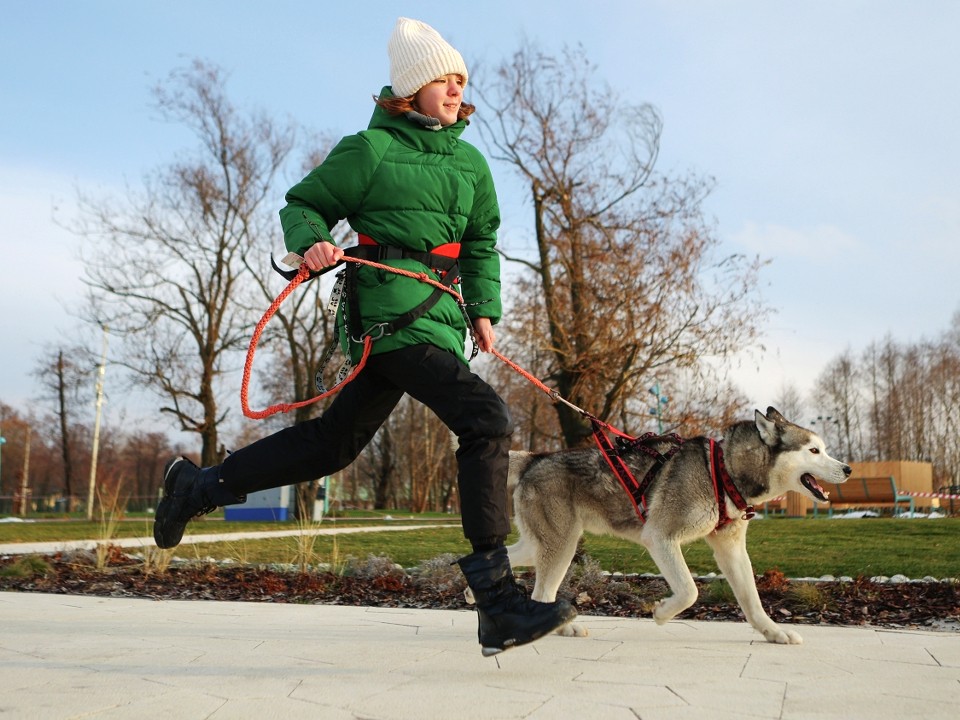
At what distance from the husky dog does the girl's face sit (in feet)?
7.59

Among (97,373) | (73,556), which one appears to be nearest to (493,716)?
(73,556)

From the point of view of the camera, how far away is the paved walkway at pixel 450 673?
2717mm

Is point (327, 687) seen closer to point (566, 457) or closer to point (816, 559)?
point (566, 457)

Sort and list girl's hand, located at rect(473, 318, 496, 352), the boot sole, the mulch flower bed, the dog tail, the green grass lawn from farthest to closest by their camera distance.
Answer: the green grass lawn → the mulch flower bed → the dog tail → girl's hand, located at rect(473, 318, 496, 352) → the boot sole

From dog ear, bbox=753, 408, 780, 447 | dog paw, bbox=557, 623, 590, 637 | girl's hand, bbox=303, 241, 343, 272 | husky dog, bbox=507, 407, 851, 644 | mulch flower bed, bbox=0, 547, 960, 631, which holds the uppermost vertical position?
Result: girl's hand, bbox=303, 241, 343, 272

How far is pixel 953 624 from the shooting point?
5.29m

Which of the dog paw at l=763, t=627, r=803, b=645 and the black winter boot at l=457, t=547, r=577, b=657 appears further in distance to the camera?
the dog paw at l=763, t=627, r=803, b=645

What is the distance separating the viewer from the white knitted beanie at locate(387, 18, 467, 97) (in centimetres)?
363

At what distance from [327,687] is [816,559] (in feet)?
22.1

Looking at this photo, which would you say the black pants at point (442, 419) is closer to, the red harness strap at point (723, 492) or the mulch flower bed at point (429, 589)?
the red harness strap at point (723, 492)

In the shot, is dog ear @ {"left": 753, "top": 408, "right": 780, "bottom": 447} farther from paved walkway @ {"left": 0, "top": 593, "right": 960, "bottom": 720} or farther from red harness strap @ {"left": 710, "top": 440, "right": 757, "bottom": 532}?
paved walkway @ {"left": 0, "top": 593, "right": 960, "bottom": 720}

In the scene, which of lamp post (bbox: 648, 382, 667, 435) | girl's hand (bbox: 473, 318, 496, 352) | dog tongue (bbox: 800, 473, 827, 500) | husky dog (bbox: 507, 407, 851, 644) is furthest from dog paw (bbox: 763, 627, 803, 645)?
lamp post (bbox: 648, 382, 667, 435)

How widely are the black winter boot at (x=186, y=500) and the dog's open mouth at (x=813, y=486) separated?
2974 millimetres

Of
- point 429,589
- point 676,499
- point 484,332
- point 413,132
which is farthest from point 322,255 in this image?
point 429,589
